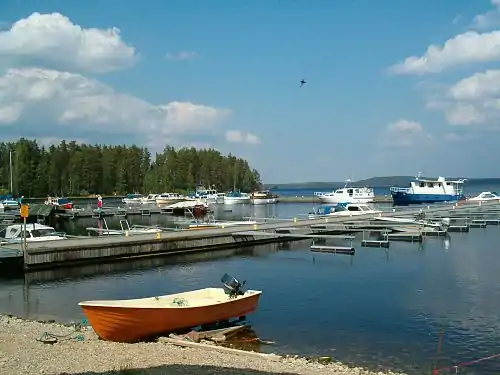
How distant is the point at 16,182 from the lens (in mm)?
114188

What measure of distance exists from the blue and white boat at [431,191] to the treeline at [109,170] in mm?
62901

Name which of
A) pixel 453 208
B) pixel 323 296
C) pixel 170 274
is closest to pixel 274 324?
pixel 323 296

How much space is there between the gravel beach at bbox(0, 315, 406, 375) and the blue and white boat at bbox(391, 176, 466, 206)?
89.0 m

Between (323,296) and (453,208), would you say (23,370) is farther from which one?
(453,208)

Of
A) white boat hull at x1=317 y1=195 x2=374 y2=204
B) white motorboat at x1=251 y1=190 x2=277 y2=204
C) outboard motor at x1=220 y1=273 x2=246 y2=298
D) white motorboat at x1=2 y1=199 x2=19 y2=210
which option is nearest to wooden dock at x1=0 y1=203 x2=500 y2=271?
outboard motor at x1=220 y1=273 x2=246 y2=298

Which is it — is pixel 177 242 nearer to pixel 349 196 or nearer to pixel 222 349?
pixel 222 349

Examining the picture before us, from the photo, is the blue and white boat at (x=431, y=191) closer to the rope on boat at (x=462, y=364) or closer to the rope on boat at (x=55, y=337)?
the rope on boat at (x=462, y=364)

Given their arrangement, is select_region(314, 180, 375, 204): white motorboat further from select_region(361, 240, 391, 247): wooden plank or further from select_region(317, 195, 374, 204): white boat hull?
select_region(361, 240, 391, 247): wooden plank

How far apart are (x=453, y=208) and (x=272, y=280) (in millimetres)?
48598

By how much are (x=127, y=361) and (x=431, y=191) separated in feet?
303

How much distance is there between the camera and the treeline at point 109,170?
11756 cm

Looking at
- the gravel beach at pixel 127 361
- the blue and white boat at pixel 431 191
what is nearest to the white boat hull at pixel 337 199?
the blue and white boat at pixel 431 191

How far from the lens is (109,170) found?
134 metres

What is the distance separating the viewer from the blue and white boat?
321 ft
